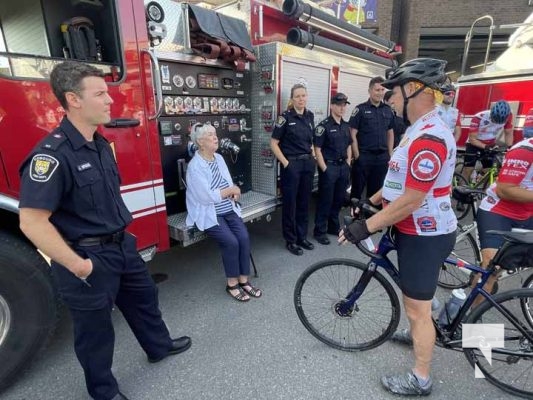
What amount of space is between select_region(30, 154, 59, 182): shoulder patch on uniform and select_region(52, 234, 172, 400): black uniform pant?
1.24ft

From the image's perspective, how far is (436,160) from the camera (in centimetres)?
155

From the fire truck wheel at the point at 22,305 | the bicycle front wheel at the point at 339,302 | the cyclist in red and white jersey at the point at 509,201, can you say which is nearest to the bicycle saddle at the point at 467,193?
the cyclist in red and white jersey at the point at 509,201

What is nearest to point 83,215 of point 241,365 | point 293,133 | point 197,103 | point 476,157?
point 241,365

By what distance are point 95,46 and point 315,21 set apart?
9.17 ft

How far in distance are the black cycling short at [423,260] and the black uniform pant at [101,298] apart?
148 cm

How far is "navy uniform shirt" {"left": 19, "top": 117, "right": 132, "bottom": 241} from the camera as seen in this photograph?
1.41m

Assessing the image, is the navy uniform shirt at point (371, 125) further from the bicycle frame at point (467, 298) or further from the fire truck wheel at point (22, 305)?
the fire truck wheel at point (22, 305)

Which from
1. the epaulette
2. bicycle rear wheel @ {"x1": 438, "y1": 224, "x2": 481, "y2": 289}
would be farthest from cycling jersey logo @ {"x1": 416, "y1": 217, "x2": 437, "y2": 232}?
the epaulette

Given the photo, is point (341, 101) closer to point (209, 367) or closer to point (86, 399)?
point (209, 367)

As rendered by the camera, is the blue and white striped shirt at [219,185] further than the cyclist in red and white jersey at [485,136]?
No

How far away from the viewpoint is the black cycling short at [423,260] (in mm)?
1750

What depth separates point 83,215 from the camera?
1558 millimetres

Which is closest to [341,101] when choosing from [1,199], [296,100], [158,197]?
[296,100]

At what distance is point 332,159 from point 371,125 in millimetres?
838
